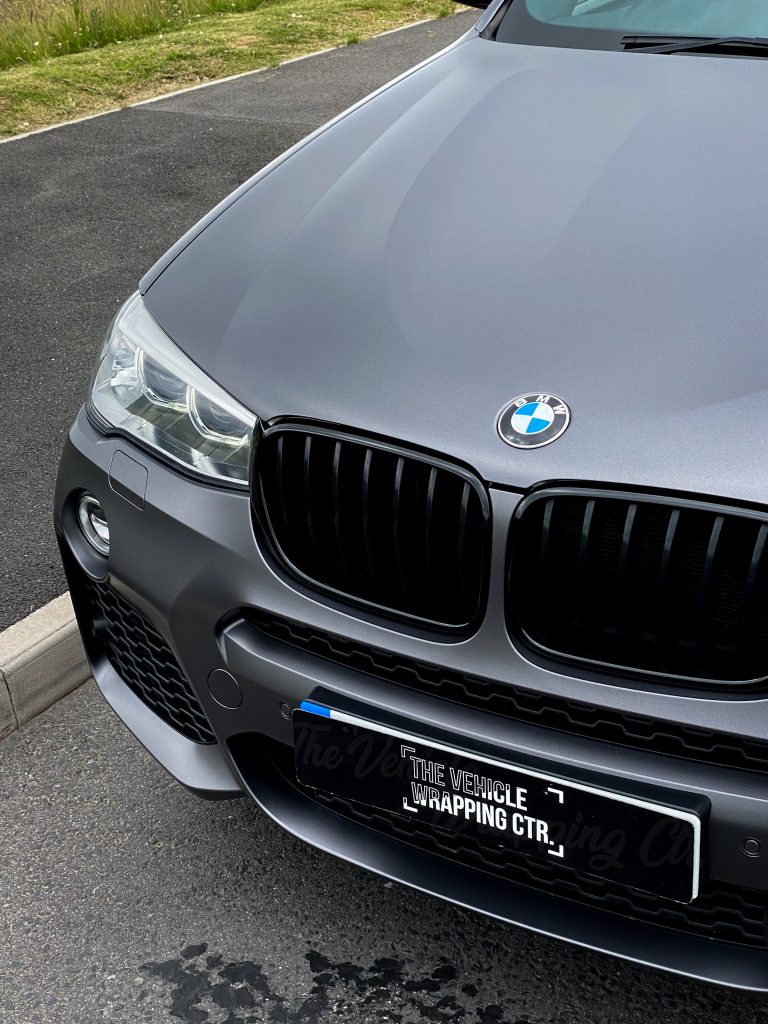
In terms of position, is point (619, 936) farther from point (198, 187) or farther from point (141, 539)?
point (198, 187)

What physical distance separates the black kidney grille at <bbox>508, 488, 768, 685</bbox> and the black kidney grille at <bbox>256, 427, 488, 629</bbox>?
87 mm

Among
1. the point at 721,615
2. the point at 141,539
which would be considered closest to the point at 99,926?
the point at 141,539

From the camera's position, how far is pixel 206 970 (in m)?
2.29

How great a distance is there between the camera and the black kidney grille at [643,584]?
1614 mm

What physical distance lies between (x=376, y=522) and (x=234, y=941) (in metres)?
1.00

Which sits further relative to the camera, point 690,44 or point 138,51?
point 138,51

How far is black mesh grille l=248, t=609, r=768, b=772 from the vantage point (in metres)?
1.64

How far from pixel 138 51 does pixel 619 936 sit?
1093 centimetres

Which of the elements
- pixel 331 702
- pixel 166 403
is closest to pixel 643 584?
pixel 331 702

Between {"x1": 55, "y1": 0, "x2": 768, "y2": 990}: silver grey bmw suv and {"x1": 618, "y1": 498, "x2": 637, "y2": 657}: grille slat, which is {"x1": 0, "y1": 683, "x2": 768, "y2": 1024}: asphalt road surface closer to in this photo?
{"x1": 55, "y1": 0, "x2": 768, "y2": 990}: silver grey bmw suv

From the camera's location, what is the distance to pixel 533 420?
5.78 ft

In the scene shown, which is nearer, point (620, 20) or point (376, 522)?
point (376, 522)

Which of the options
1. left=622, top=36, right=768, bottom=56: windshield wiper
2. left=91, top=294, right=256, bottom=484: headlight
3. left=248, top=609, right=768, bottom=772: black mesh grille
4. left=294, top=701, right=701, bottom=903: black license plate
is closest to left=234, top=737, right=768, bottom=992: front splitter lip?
left=294, top=701, right=701, bottom=903: black license plate

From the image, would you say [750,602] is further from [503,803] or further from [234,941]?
[234,941]
